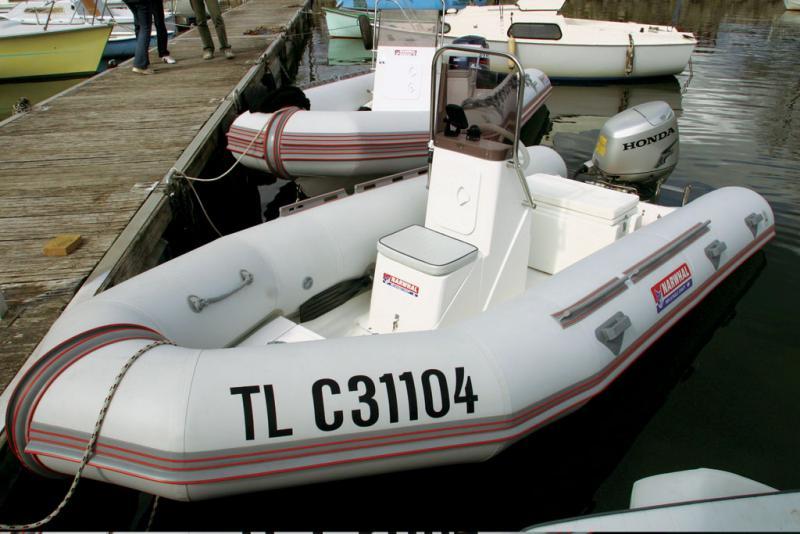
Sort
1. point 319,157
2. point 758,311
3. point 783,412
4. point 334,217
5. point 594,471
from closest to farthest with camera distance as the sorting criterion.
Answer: point 594,471
point 783,412
point 334,217
point 758,311
point 319,157

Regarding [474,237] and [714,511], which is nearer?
[714,511]

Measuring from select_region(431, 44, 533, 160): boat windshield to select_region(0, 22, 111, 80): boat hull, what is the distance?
9893mm

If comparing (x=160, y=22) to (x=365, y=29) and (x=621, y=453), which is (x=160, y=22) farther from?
(x=621, y=453)

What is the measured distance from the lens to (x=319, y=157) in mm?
4895

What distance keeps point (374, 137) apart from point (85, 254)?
2569 mm

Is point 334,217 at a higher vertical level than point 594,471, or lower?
higher

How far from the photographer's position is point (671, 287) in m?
2.90

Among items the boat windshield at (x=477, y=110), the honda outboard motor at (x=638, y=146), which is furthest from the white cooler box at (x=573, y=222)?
the honda outboard motor at (x=638, y=146)

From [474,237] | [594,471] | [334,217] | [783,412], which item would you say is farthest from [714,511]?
[334,217]

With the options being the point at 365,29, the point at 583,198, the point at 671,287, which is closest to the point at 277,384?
the point at 671,287

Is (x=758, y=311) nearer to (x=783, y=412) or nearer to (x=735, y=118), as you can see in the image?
(x=783, y=412)

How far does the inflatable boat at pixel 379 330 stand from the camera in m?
1.86

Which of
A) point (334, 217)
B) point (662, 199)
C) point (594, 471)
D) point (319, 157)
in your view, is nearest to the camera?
point (594, 471)

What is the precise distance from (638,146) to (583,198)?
1.55 m
